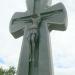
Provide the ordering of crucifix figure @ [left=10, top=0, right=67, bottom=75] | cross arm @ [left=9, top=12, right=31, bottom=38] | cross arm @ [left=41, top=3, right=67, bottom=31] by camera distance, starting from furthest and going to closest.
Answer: cross arm @ [left=9, top=12, right=31, bottom=38], cross arm @ [left=41, top=3, right=67, bottom=31], crucifix figure @ [left=10, top=0, right=67, bottom=75]

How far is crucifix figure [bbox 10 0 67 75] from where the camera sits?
31.0 feet

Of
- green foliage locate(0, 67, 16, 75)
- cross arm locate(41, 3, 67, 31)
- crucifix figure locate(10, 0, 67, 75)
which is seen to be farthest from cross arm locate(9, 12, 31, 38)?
green foliage locate(0, 67, 16, 75)

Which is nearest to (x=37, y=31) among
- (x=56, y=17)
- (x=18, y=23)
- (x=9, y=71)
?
(x=56, y=17)

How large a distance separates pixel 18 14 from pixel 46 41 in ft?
6.46

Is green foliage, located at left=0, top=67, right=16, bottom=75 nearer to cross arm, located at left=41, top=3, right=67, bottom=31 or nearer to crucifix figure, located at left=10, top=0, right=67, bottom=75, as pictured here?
crucifix figure, located at left=10, top=0, right=67, bottom=75

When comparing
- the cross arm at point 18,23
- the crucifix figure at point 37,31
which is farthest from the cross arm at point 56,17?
the cross arm at point 18,23

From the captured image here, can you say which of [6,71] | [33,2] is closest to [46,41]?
[33,2]

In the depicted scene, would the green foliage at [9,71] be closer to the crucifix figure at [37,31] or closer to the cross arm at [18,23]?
the cross arm at [18,23]

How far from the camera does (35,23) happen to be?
1012 cm

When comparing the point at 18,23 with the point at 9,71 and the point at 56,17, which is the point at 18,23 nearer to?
the point at 56,17

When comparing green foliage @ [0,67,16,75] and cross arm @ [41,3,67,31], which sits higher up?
green foliage @ [0,67,16,75]

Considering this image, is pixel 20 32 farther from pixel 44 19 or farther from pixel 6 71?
pixel 6 71

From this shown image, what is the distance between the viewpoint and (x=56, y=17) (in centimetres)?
1001

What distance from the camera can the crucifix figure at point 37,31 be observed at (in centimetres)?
944
